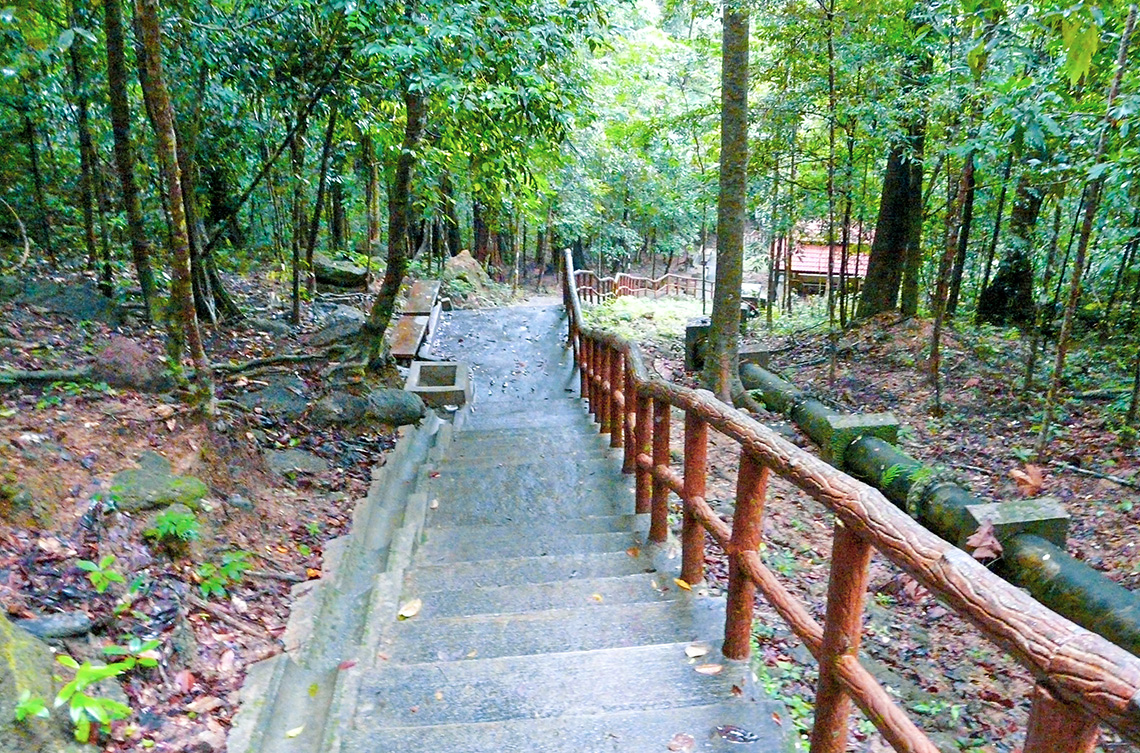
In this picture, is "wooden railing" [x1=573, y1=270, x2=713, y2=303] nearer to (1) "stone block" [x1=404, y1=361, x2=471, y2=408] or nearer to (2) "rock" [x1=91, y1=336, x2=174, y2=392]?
(1) "stone block" [x1=404, y1=361, x2=471, y2=408]

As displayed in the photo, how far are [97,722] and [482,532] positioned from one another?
8.67 ft

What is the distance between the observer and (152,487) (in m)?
3.60

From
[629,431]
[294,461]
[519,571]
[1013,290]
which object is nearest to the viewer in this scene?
[519,571]

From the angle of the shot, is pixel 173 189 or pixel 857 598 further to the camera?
pixel 173 189

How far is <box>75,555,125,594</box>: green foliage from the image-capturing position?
2791 mm

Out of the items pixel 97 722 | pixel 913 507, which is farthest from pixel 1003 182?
pixel 97 722

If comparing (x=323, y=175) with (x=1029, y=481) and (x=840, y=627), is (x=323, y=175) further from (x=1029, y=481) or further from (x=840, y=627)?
(x=840, y=627)

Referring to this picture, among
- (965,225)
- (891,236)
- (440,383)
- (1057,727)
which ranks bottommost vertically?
(440,383)

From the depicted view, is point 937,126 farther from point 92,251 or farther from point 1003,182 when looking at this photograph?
point 92,251

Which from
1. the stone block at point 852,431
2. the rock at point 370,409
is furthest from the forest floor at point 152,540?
the stone block at point 852,431

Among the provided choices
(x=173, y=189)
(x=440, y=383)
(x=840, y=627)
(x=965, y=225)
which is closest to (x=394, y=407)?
(x=440, y=383)

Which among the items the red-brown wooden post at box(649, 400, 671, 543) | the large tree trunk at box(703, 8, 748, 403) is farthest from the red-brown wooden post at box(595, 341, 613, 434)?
the red-brown wooden post at box(649, 400, 671, 543)

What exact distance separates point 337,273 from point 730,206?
8.07 m

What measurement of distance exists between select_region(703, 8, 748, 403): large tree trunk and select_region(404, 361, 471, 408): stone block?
288 cm
